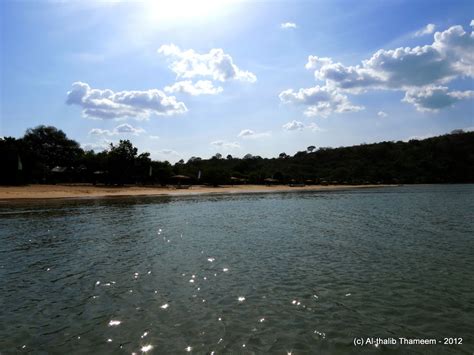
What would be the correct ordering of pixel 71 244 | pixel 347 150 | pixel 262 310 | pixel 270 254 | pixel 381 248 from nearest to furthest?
1. pixel 262 310
2. pixel 270 254
3. pixel 381 248
4. pixel 71 244
5. pixel 347 150

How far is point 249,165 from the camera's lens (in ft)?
436

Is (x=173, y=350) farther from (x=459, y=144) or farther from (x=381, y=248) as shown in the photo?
(x=459, y=144)

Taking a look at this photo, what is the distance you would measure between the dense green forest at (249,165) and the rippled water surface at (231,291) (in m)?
42.4

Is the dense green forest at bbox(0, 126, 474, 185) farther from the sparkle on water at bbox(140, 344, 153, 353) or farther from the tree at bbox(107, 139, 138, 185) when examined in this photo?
the sparkle on water at bbox(140, 344, 153, 353)

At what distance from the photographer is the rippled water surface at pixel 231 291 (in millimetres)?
5480

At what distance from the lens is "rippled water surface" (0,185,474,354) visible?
548 centimetres

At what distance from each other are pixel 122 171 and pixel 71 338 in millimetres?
55234

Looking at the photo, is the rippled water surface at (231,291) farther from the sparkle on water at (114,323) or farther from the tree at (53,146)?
the tree at (53,146)

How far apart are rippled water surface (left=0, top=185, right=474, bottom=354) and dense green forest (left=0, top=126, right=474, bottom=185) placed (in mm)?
42385

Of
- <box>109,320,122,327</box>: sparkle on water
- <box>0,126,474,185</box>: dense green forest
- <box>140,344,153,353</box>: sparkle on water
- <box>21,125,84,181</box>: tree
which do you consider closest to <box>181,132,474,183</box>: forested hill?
<box>0,126,474,185</box>: dense green forest

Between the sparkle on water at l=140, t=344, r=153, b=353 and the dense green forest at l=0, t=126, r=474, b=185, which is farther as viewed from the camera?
the dense green forest at l=0, t=126, r=474, b=185

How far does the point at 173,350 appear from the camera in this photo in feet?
16.6

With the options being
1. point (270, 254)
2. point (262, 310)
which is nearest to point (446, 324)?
point (262, 310)

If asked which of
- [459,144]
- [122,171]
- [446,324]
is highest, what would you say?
[459,144]
